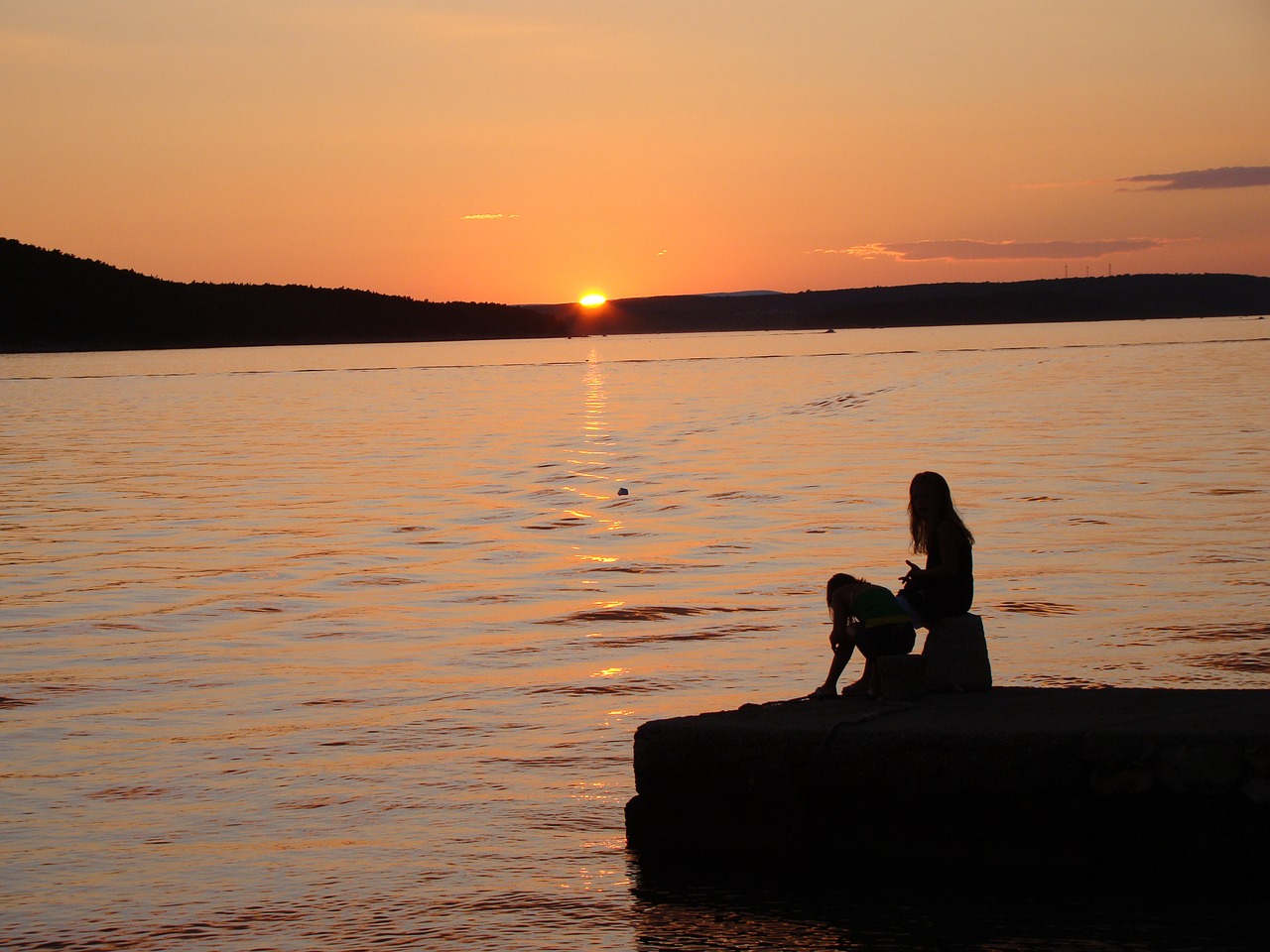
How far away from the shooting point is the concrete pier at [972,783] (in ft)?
21.6

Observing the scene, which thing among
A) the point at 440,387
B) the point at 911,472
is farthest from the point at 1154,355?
the point at 911,472

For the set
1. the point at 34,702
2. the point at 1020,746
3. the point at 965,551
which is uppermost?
the point at 965,551

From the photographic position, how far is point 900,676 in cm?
752

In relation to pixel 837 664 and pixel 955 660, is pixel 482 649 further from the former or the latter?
pixel 955 660

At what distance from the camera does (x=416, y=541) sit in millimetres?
19844

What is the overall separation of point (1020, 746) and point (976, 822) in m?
0.40

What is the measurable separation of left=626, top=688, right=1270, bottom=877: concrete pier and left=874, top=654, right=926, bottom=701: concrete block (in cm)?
11

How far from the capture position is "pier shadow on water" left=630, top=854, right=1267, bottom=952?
20.5 ft

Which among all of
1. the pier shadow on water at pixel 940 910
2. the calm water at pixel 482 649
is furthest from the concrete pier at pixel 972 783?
the calm water at pixel 482 649

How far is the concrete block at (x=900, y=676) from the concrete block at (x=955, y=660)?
20cm

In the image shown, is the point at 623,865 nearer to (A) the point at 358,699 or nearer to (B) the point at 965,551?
(B) the point at 965,551

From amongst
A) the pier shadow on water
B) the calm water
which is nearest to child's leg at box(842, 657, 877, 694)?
the pier shadow on water

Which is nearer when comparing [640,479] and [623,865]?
[623,865]

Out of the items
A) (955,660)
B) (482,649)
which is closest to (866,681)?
(955,660)
